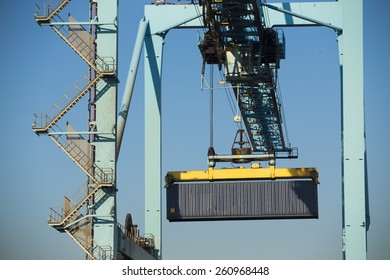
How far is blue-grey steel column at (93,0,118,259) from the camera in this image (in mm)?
33031

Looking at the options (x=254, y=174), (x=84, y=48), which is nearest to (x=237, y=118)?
(x=254, y=174)

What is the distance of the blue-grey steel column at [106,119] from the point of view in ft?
108

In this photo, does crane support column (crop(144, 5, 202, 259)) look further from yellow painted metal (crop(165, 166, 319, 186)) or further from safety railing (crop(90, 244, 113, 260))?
safety railing (crop(90, 244, 113, 260))

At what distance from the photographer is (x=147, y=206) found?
49.1 meters

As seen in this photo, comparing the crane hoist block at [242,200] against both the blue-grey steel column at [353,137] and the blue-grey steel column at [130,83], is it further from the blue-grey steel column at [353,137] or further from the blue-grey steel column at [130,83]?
the blue-grey steel column at [130,83]

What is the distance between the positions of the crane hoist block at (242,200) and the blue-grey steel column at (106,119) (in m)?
19.0

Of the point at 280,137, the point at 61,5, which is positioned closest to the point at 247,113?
the point at 280,137

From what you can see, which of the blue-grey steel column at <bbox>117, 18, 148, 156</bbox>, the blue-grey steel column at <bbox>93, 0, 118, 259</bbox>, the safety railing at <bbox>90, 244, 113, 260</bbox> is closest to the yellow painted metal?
the blue-grey steel column at <bbox>117, 18, 148, 156</bbox>

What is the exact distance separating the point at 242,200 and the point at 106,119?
19964mm

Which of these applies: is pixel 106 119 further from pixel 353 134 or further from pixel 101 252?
pixel 353 134

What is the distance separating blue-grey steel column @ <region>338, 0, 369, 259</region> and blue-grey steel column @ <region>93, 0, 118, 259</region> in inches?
537

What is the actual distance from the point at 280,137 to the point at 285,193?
14.2 m

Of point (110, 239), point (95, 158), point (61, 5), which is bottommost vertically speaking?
point (110, 239)
